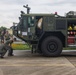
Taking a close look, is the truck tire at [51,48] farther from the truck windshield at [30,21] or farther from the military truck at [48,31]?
the truck windshield at [30,21]

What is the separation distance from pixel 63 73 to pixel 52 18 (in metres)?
6.12

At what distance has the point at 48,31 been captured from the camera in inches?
659

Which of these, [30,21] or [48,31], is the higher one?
[30,21]

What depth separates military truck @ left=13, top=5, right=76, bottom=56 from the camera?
54.9ft

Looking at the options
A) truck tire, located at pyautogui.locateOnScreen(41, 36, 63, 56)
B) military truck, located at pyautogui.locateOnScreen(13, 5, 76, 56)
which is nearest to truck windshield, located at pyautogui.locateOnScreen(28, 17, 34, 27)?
military truck, located at pyautogui.locateOnScreen(13, 5, 76, 56)

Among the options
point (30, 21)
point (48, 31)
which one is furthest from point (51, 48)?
point (30, 21)

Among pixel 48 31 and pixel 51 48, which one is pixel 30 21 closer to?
pixel 48 31

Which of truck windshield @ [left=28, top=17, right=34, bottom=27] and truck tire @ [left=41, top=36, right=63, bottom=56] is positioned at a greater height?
truck windshield @ [left=28, top=17, right=34, bottom=27]

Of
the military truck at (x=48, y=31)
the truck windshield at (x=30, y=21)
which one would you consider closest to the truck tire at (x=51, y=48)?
the military truck at (x=48, y=31)

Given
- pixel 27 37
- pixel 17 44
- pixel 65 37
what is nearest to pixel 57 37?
pixel 65 37

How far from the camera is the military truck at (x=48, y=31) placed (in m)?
16.7

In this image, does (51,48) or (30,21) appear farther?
(30,21)

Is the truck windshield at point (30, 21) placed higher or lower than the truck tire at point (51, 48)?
higher

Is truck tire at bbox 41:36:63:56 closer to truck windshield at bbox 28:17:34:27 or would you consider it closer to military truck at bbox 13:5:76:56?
military truck at bbox 13:5:76:56
